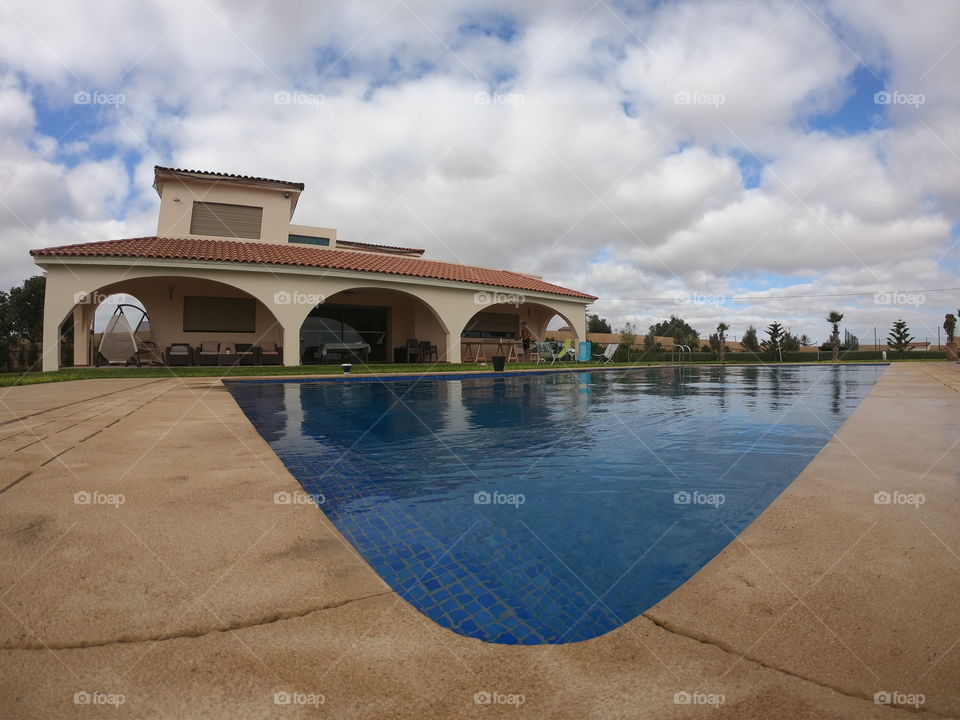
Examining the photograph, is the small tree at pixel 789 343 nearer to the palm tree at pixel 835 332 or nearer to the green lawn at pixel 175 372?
the palm tree at pixel 835 332

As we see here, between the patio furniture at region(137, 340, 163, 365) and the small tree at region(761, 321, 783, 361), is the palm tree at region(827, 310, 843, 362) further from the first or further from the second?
the patio furniture at region(137, 340, 163, 365)

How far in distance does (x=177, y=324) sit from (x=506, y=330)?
1397 centimetres

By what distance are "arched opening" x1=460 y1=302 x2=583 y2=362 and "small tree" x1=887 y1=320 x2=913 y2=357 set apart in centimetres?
2951

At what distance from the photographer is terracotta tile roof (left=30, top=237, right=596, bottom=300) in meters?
14.1

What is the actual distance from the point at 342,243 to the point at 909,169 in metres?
22.9

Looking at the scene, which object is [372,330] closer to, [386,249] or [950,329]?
[386,249]

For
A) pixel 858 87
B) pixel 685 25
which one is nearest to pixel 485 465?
pixel 685 25

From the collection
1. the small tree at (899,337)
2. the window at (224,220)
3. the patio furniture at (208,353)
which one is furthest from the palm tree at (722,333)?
the patio furniture at (208,353)

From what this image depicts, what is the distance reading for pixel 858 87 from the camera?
12289 millimetres

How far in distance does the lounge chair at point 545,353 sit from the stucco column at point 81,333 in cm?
1630

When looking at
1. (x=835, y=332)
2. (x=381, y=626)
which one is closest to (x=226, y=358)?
(x=381, y=626)

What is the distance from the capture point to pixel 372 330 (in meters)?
21.2

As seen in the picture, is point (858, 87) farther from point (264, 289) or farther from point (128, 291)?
point (128, 291)

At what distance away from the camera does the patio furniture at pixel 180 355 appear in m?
15.7
